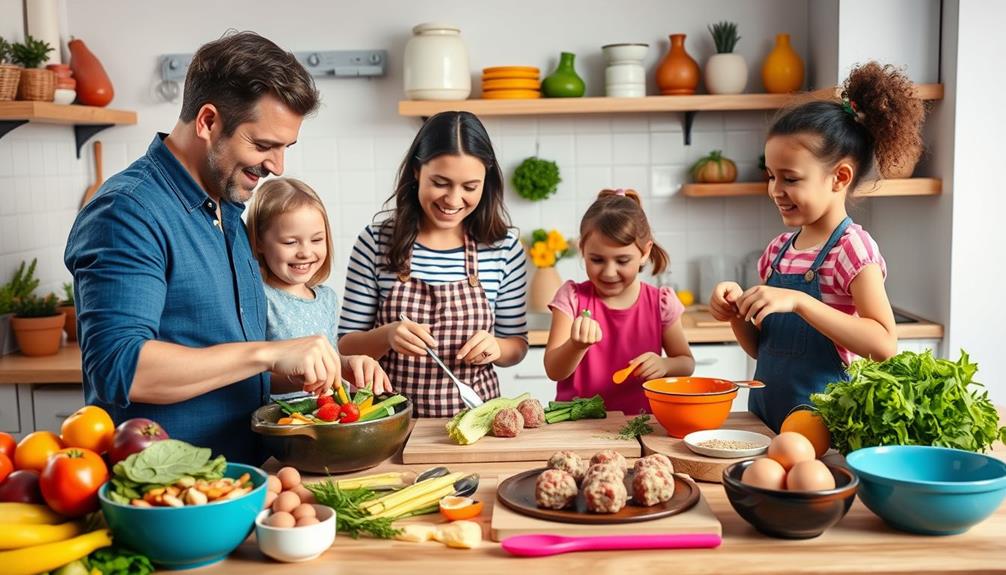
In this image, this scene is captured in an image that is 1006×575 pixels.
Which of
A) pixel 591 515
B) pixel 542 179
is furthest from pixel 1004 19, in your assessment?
pixel 591 515

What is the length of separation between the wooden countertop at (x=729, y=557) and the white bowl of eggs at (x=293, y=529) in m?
0.02

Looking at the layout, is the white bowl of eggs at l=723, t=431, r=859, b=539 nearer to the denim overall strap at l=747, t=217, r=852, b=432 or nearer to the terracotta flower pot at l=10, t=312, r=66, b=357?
the denim overall strap at l=747, t=217, r=852, b=432

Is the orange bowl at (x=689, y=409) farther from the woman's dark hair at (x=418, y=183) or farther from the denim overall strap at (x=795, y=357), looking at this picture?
the woman's dark hair at (x=418, y=183)

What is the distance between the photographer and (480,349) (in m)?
2.29

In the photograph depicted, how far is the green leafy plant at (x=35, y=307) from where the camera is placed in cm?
344

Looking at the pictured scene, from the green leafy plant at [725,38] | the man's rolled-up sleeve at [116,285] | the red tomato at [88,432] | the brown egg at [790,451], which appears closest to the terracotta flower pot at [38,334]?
the man's rolled-up sleeve at [116,285]

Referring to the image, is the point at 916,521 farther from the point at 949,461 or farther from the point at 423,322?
the point at 423,322

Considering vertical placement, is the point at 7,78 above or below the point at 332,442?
above

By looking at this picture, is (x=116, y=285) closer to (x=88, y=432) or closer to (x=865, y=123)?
(x=88, y=432)

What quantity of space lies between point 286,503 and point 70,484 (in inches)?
11.5

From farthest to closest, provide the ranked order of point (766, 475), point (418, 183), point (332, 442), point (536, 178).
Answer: point (536, 178)
point (418, 183)
point (332, 442)
point (766, 475)

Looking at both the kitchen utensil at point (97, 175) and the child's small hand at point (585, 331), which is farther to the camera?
the kitchen utensil at point (97, 175)

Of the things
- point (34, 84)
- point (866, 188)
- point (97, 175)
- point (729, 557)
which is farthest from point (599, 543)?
point (97, 175)

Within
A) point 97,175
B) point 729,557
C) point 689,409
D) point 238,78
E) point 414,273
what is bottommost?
point 729,557
